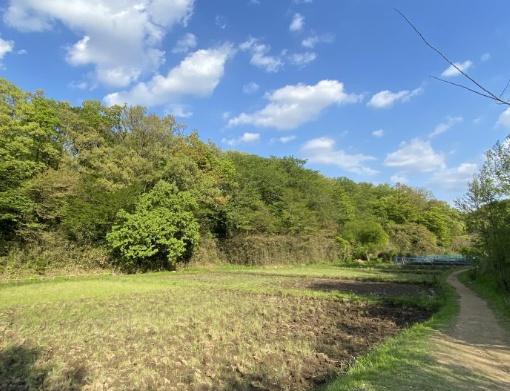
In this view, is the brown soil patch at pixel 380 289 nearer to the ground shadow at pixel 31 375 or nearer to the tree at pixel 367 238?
the ground shadow at pixel 31 375

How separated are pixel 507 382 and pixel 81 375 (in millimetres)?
6690

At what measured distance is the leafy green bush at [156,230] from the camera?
93.1 ft

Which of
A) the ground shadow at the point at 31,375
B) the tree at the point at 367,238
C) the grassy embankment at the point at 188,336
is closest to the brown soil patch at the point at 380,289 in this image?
the grassy embankment at the point at 188,336

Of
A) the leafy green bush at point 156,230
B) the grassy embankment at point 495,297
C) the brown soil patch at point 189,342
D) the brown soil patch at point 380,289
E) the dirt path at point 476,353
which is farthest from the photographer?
the leafy green bush at point 156,230

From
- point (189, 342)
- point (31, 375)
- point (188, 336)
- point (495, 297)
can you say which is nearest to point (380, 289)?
point (495, 297)

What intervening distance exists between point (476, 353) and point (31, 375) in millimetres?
7873

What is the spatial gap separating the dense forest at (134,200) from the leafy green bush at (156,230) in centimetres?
9

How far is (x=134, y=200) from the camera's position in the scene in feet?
97.9

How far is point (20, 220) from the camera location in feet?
86.9

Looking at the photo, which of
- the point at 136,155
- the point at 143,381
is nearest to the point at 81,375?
the point at 143,381

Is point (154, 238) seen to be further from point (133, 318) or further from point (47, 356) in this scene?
point (47, 356)

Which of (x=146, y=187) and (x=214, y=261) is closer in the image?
(x=146, y=187)

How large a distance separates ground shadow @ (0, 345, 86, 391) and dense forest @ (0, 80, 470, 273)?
1817cm

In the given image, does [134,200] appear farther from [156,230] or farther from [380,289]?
[380,289]
